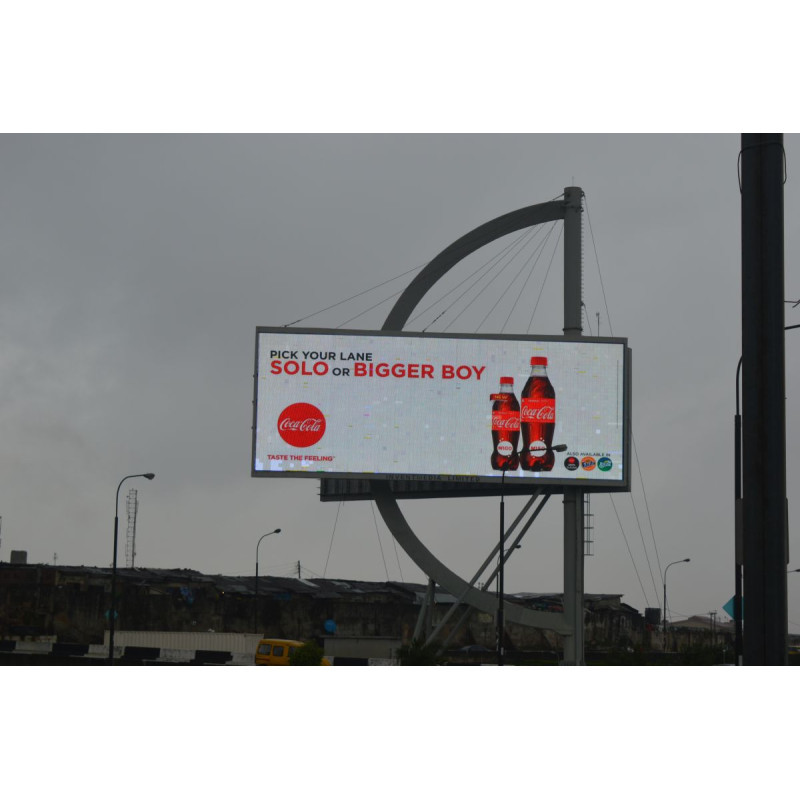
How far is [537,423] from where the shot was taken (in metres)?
43.6

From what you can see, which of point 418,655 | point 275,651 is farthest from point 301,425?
point 418,655

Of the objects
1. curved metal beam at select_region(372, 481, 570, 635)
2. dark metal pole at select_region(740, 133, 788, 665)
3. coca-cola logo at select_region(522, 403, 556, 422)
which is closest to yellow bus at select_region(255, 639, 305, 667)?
curved metal beam at select_region(372, 481, 570, 635)

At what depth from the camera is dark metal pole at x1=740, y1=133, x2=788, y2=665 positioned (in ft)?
26.5

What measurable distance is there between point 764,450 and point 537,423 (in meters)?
35.6

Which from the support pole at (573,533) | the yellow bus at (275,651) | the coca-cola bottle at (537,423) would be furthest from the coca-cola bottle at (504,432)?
the yellow bus at (275,651)

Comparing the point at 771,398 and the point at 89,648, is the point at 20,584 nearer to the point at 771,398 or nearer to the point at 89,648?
the point at 89,648

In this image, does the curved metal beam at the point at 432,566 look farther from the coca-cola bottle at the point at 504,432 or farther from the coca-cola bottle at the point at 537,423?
the coca-cola bottle at the point at 537,423

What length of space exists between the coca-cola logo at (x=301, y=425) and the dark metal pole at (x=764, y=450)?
35.4 m

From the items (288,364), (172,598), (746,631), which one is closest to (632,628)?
(172,598)

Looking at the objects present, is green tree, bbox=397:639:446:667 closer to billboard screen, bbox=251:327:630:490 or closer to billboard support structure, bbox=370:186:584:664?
billboard support structure, bbox=370:186:584:664

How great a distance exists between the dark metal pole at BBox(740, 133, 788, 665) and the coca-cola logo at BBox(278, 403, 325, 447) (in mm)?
35392

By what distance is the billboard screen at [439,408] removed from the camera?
43.2m

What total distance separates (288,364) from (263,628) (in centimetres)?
3250

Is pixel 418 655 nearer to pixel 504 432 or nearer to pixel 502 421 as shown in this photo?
pixel 504 432
